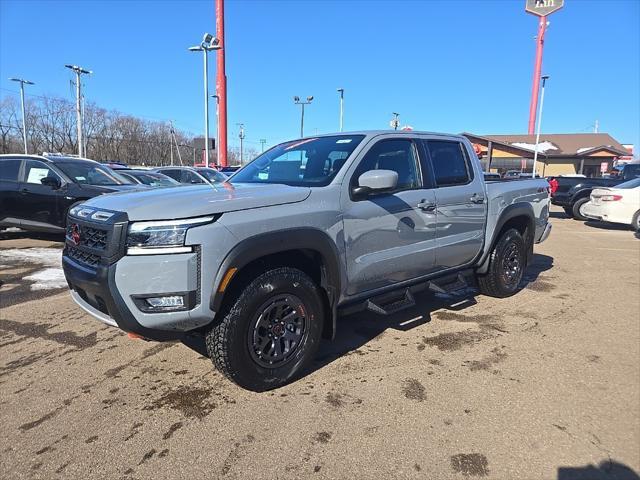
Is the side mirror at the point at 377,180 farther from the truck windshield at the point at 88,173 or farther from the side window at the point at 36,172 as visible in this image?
the side window at the point at 36,172

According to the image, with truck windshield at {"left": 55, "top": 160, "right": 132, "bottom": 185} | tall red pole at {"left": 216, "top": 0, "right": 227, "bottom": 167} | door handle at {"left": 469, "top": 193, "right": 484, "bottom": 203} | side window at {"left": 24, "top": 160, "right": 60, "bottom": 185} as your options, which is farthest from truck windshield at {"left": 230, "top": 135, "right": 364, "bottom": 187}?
tall red pole at {"left": 216, "top": 0, "right": 227, "bottom": 167}

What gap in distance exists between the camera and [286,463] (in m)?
2.47

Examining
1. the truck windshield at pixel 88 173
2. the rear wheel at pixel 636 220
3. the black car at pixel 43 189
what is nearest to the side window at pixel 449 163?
the black car at pixel 43 189

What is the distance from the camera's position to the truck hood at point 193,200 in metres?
2.75

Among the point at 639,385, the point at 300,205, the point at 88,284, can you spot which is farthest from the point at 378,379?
the point at 88,284

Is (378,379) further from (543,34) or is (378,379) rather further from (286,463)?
(543,34)

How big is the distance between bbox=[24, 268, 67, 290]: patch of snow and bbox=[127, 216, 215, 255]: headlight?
13.1 feet

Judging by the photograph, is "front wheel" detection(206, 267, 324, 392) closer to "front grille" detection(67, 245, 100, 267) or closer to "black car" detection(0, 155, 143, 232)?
A: "front grille" detection(67, 245, 100, 267)

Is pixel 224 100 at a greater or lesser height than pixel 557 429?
greater

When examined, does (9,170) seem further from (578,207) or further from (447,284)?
(578,207)

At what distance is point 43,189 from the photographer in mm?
8477

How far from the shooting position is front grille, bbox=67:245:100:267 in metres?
2.92

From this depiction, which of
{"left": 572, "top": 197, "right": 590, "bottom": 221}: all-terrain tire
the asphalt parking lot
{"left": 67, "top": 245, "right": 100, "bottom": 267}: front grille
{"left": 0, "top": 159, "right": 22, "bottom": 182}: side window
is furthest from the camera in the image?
{"left": 572, "top": 197, "right": 590, "bottom": 221}: all-terrain tire

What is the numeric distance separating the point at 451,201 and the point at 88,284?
3.36 meters
